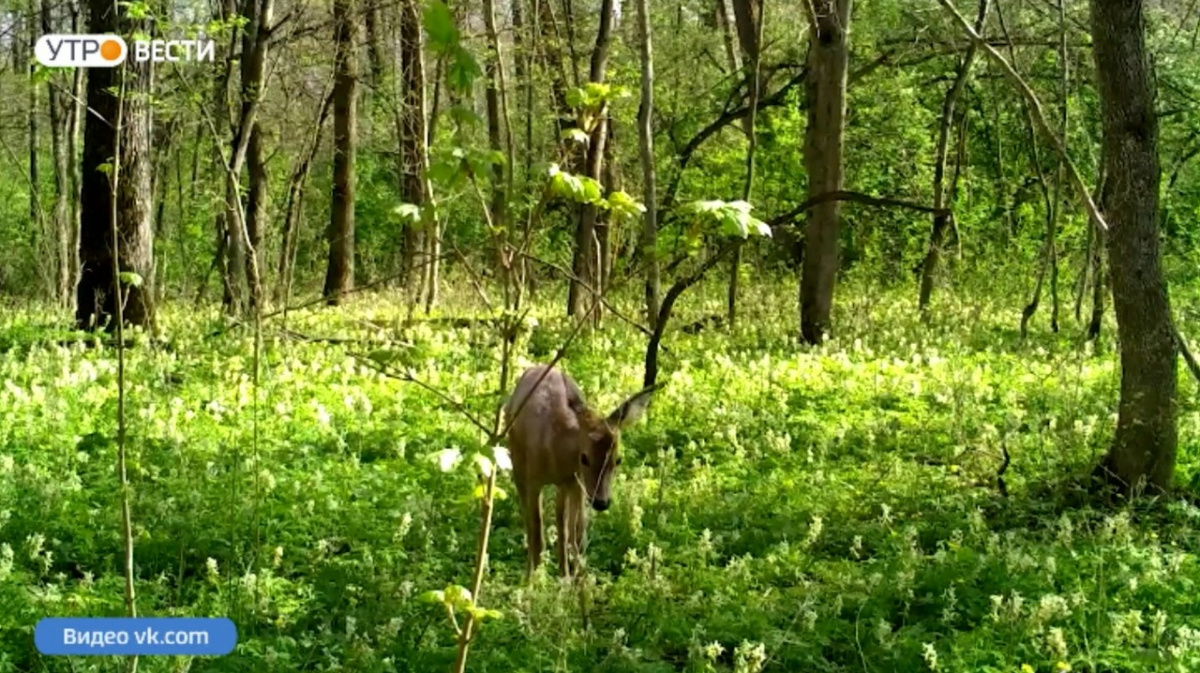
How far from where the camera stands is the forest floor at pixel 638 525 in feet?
17.3

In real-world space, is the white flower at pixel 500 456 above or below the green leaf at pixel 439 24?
below

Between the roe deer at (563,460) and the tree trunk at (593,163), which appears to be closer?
the roe deer at (563,460)

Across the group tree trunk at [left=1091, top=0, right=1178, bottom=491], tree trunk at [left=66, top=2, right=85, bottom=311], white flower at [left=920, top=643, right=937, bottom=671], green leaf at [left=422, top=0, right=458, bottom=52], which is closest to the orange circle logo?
green leaf at [left=422, top=0, right=458, bottom=52]

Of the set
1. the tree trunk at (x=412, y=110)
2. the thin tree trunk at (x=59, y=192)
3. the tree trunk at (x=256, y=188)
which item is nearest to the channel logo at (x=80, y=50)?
the tree trunk at (x=412, y=110)

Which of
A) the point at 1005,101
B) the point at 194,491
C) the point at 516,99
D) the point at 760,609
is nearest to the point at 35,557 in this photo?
the point at 194,491

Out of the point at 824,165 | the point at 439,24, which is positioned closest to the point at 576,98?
the point at 439,24

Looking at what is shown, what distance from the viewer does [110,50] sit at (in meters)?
5.62

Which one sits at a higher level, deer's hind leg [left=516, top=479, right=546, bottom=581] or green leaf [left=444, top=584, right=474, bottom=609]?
green leaf [left=444, top=584, right=474, bottom=609]

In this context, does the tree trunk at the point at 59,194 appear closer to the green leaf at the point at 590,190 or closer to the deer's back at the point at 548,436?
the deer's back at the point at 548,436

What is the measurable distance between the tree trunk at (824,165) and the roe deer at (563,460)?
853cm

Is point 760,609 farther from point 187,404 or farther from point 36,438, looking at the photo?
point 187,404

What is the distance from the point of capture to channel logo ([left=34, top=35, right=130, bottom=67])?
5.18 m

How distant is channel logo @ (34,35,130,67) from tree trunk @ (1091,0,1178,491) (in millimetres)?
5509

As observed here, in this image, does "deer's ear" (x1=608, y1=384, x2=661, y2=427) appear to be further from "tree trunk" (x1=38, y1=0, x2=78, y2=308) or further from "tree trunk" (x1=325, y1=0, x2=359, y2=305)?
"tree trunk" (x1=38, y1=0, x2=78, y2=308)
